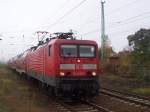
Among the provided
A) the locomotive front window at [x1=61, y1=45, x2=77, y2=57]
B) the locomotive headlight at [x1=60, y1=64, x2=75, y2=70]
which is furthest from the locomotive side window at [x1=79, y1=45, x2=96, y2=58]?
the locomotive headlight at [x1=60, y1=64, x2=75, y2=70]

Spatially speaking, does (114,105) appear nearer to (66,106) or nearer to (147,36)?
(66,106)

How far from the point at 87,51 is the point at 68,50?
0.91 m

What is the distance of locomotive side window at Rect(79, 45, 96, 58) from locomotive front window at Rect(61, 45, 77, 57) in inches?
11.1

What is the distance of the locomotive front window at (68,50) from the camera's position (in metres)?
16.6

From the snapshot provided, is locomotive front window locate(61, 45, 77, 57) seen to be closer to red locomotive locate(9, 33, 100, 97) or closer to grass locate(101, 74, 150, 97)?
red locomotive locate(9, 33, 100, 97)

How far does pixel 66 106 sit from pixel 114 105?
79.7 inches

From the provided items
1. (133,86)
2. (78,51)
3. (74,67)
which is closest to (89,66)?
(74,67)

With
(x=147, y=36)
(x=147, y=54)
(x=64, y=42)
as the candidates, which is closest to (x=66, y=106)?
(x=64, y=42)

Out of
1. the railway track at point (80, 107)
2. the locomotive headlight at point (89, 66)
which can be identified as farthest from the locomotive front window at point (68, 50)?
the railway track at point (80, 107)

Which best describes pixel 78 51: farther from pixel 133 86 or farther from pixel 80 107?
pixel 133 86

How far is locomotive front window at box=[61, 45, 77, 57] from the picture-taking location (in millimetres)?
16625

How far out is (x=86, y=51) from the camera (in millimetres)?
17000

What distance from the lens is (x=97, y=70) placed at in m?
16.7

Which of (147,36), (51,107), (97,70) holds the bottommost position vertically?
(51,107)
